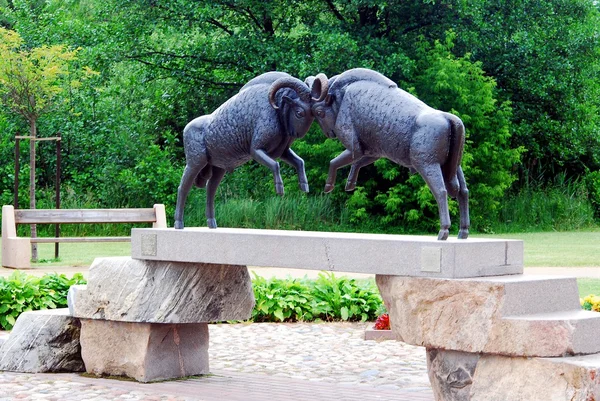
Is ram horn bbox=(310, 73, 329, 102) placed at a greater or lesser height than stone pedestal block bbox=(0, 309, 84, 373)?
greater

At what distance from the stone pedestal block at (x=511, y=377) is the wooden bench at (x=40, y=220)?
9.10 meters

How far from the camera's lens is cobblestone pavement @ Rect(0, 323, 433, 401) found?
675cm

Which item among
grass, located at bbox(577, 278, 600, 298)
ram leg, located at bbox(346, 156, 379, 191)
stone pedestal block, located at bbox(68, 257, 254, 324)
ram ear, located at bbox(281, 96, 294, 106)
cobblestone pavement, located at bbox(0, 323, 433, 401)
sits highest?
ram ear, located at bbox(281, 96, 294, 106)

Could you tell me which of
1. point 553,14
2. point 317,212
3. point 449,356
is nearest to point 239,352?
point 449,356

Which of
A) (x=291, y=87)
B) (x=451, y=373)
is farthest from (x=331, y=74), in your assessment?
(x=451, y=373)

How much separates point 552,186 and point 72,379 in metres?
18.4

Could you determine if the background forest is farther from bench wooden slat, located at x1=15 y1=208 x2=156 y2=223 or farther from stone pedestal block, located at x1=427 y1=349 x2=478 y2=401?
stone pedestal block, located at x1=427 y1=349 x2=478 y2=401

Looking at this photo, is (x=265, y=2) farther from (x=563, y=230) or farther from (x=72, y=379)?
(x=72, y=379)

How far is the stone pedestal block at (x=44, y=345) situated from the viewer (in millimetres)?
7707

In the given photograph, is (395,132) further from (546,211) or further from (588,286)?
(546,211)

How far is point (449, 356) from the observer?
5.64 meters

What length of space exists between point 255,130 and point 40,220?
8.23 metres

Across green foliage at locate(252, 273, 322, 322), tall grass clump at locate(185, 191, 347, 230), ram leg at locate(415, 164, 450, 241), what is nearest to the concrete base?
ram leg at locate(415, 164, 450, 241)

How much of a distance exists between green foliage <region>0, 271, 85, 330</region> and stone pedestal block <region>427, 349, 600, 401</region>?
5482 mm
